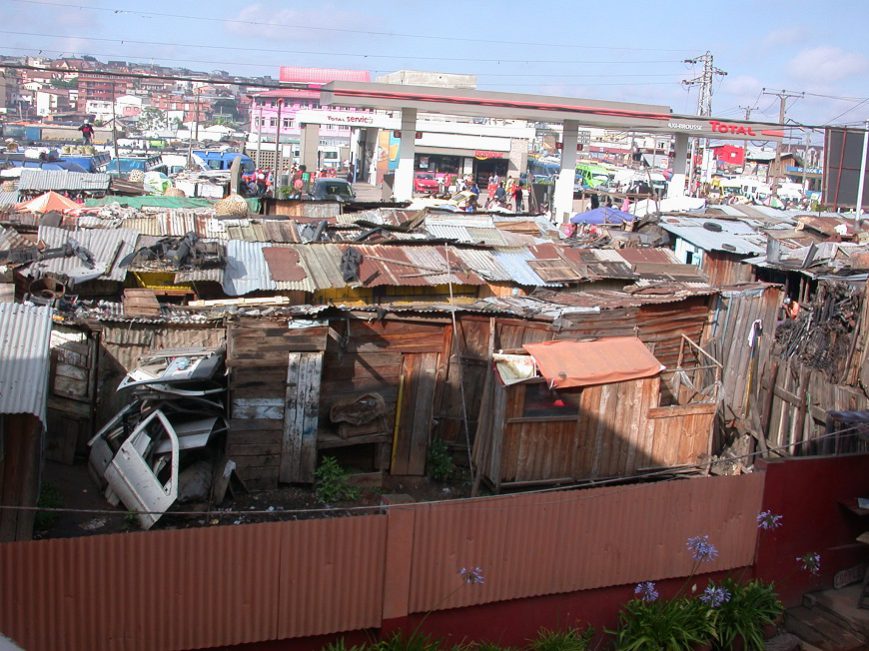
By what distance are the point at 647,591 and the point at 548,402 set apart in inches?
105

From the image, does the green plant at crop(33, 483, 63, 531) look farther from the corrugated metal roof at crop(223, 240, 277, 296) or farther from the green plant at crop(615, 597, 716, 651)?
the green plant at crop(615, 597, 716, 651)

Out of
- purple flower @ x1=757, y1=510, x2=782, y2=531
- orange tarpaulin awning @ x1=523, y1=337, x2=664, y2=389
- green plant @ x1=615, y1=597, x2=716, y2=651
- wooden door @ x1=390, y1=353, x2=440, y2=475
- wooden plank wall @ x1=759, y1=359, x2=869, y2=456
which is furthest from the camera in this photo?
wooden plank wall @ x1=759, y1=359, x2=869, y2=456

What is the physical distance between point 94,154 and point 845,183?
34.8m

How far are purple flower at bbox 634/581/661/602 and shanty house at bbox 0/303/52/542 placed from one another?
505 centimetres

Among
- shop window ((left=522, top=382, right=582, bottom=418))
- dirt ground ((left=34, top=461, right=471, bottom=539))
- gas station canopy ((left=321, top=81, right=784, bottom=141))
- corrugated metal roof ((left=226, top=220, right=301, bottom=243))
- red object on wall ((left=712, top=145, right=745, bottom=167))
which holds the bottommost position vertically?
dirt ground ((left=34, top=461, right=471, bottom=539))

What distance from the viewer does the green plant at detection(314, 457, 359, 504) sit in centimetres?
955

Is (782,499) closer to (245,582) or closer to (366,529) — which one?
(366,529)

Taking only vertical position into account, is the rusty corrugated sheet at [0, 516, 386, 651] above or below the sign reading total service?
below

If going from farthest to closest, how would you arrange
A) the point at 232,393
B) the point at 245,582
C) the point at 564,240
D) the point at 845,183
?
the point at 845,183 → the point at 564,240 → the point at 232,393 → the point at 245,582

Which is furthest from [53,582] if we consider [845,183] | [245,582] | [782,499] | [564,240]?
[845,183]

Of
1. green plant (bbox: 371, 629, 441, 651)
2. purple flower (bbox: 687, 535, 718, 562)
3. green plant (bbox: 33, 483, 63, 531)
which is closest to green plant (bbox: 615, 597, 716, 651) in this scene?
purple flower (bbox: 687, 535, 718, 562)

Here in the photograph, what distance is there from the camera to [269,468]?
959cm

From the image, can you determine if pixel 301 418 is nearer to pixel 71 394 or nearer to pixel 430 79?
pixel 71 394

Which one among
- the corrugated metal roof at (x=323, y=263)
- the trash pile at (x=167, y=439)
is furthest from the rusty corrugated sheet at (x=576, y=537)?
the corrugated metal roof at (x=323, y=263)
